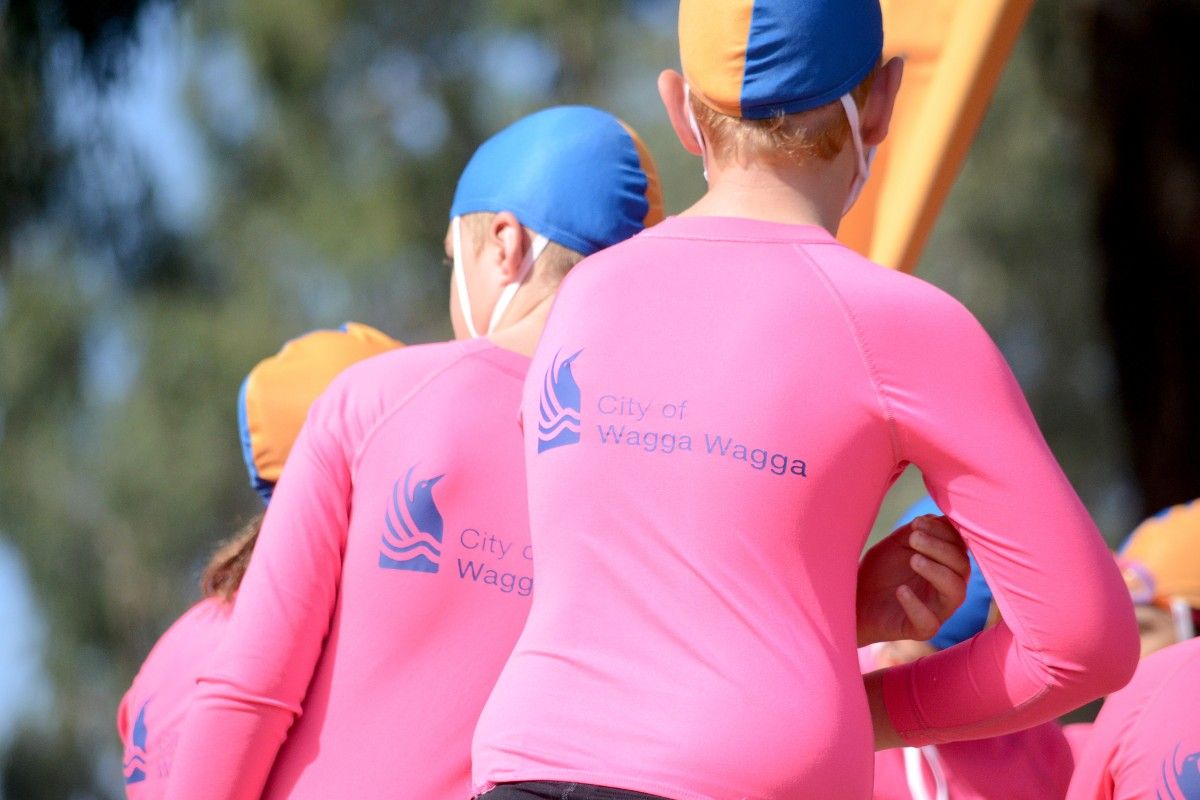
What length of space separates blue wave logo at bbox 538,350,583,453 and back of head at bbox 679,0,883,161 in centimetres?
29

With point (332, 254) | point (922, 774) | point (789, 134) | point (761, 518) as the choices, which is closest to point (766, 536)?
point (761, 518)

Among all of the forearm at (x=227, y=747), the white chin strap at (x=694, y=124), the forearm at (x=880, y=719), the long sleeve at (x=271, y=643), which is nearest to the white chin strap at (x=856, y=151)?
the white chin strap at (x=694, y=124)

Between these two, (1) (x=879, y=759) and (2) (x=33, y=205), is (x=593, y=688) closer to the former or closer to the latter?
(1) (x=879, y=759)

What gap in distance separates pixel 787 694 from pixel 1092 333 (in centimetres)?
624

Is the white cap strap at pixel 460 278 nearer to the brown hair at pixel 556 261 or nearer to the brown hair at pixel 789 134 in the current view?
the brown hair at pixel 556 261

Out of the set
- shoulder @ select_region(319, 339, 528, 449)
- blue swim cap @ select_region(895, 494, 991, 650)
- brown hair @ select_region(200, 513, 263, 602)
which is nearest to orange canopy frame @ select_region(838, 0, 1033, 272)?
blue swim cap @ select_region(895, 494, 991, 650)

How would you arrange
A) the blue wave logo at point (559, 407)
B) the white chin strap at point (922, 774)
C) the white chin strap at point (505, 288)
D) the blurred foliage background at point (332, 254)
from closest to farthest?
the blue wave logo at point (559, 407) → the white chin strap at point (505, 288) → the white chin strap at point (922, 774) → the blurred foliage background at point (332, 254)

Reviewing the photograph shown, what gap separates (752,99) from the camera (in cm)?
154

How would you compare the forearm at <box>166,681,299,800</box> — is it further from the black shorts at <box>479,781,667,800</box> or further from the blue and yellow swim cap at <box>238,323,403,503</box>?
the blue and yellow swim cap at <box>238,323,403,503</box>

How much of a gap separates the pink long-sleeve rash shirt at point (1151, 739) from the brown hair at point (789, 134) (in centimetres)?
102

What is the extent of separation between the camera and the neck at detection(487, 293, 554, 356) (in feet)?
6.61

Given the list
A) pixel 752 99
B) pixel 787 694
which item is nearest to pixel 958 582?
pixel 787 694

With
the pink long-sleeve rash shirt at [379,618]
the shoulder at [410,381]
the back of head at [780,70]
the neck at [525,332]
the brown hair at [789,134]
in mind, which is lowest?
the pink long-sleeve rash shirt at [379,618]

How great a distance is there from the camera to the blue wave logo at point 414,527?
188cm
